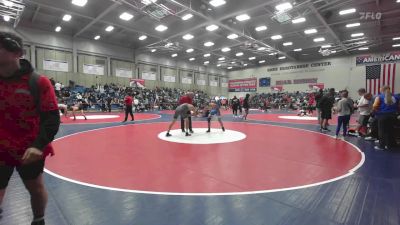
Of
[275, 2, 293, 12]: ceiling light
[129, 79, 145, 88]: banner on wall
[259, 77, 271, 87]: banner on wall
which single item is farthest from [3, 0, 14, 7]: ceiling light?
[259, 77, 271, 87]: banner on wall

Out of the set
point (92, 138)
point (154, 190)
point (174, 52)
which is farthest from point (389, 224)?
point (174, 52)

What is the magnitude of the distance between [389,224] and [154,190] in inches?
106

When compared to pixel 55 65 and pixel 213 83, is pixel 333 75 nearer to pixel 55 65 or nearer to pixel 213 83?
pixel 213 83

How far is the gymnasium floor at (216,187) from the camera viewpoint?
2385mm

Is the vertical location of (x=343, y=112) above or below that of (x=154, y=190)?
above

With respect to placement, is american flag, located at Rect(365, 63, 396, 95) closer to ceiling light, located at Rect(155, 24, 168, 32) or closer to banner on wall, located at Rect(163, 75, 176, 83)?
ceiling light, located at Rect(155, 24, 168, 32)

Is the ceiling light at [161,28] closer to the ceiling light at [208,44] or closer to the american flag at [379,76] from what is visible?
the ceiling light at [208,44]

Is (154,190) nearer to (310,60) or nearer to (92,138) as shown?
(92,138)

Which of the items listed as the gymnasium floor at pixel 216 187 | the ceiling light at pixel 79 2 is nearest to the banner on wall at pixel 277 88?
the ceiling light at pixel 79 2

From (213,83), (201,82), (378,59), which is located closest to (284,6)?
(378,59)

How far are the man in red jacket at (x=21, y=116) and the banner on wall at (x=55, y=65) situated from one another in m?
22.9

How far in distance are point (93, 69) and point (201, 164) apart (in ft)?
75.8

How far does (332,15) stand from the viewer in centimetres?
1622

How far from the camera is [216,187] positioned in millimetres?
3162
